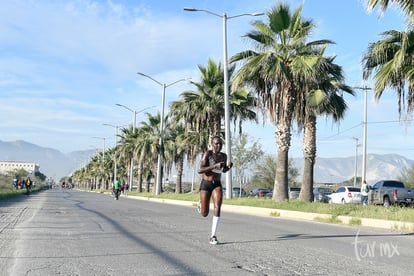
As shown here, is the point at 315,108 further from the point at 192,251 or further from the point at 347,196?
the point at 192,251

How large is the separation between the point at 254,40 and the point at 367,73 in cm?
772

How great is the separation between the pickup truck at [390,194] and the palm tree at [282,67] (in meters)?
7.09

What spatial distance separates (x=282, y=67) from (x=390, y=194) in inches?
408

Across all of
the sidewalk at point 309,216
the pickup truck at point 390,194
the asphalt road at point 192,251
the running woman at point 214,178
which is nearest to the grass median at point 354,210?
the sidewalk at point 309,216

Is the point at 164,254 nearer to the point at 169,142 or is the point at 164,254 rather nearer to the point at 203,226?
the point at 203,226

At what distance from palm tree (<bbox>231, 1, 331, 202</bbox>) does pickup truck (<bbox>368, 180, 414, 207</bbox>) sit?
279 inches

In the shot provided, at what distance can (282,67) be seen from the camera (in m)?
21.7

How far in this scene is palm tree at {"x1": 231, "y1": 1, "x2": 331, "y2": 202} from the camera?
2205 centimetres

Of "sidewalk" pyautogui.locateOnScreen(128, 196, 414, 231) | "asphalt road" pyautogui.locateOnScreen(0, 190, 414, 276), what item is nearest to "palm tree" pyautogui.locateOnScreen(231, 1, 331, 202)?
"sidewalk" pyautogui.locateOnScreen(128, 196, 414, 231)

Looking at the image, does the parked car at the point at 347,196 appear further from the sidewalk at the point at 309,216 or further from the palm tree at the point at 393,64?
the palm tree at the point at 393,64

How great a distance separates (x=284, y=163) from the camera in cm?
2317

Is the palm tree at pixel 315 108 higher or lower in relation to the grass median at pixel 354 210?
higher

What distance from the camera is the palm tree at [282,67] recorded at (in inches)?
868

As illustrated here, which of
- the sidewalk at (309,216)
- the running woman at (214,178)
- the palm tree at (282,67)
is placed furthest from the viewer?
the palm tree at (282,67)
